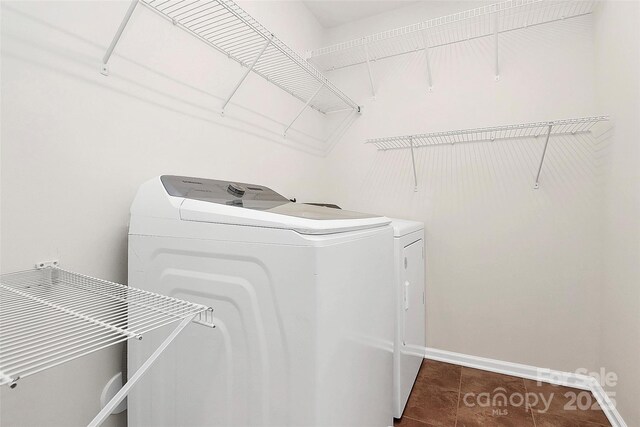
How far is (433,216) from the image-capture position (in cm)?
246

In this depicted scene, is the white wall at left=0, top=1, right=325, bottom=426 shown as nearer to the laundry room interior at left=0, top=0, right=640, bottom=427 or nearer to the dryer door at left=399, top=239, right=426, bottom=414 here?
the laundry room interior at left=0, top=0, right=640, bottom=427

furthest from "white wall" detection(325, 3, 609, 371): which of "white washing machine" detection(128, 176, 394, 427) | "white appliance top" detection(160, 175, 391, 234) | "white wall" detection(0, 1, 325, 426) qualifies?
"white wall" detection(0, 1, 325, 426)

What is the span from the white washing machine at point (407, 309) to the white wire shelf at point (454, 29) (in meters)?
1.41

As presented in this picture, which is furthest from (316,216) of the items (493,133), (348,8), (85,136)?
(348,8)

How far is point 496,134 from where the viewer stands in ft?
7.41

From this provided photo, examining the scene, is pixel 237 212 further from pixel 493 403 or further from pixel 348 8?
pixel 348 8

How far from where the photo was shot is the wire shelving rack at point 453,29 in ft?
6.51

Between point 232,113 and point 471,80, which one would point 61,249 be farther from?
point 471,80

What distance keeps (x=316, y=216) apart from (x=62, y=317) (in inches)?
29.0

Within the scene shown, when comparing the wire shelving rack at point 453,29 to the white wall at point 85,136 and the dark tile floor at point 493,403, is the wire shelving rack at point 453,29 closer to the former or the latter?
the white wall at point 85,136

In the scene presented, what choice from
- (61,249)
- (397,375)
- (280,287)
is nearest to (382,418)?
(397,375)

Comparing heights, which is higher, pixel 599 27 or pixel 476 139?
pixel 599 27

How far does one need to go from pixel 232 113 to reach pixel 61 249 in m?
1.11

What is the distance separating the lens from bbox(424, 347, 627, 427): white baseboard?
180cm
